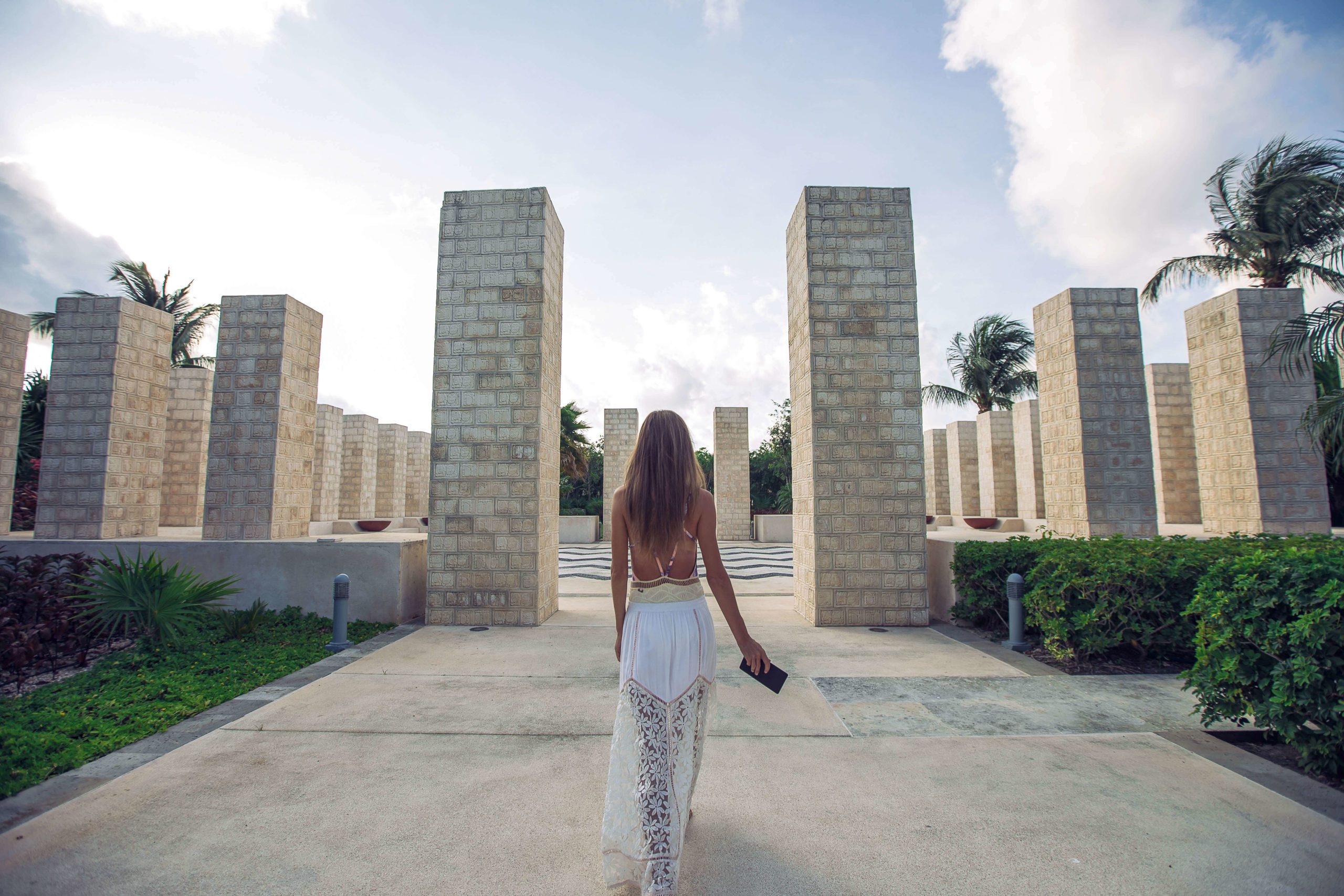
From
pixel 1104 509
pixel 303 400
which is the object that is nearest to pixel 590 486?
pixel 303 400

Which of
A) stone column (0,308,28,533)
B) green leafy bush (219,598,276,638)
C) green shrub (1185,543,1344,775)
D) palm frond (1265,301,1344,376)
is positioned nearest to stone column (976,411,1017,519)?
palm frond (1265,301,1344,376)

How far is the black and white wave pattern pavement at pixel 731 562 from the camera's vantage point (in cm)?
1145

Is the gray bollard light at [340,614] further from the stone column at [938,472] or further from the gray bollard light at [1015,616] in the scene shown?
the stone column at [938,472]

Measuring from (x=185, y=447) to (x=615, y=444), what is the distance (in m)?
11.8

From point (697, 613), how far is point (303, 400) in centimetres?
773

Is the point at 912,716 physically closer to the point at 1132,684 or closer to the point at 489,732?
the point at 1132,684

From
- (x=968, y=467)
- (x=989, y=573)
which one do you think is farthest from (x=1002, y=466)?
(x=989, y=573)

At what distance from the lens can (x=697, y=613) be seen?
7.69 ft

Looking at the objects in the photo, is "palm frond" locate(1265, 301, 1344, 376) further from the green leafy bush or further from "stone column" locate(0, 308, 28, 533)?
"stone column" locate(0, 308, 28, 533)

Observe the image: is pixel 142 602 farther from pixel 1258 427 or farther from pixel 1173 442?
pixel 1173 442

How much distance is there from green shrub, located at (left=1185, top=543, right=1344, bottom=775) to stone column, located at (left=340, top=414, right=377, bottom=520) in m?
16.8

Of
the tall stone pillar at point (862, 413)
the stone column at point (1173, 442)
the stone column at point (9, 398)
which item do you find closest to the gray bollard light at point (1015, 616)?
the tall stone pillar at point (862, 413)

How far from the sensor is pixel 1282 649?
299 centimetres

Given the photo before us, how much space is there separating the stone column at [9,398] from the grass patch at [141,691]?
187 inches
